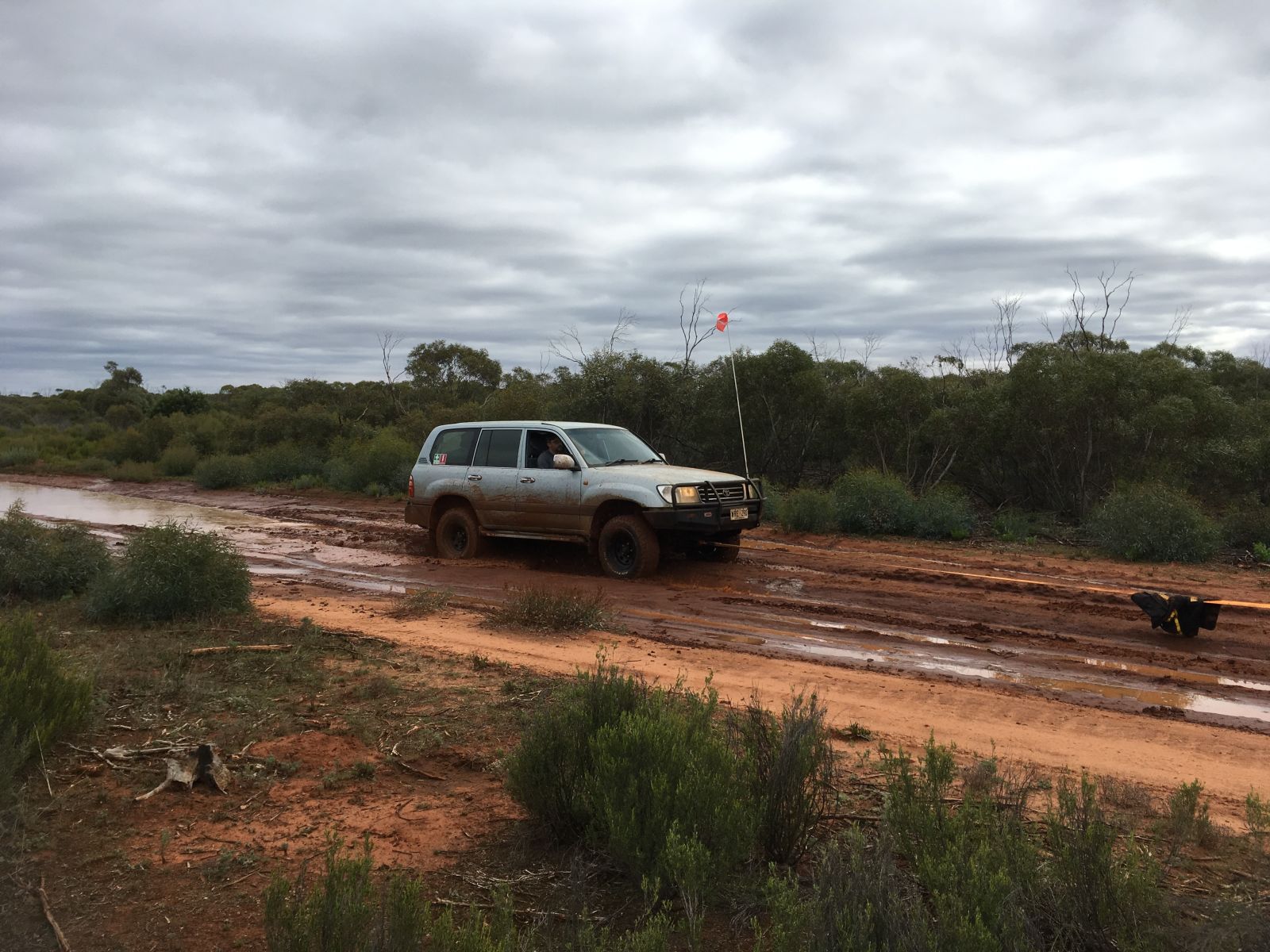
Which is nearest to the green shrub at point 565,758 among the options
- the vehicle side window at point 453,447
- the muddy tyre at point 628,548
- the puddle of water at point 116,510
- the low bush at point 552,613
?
the low bush at point 552,613

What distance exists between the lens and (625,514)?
12219 millimetres

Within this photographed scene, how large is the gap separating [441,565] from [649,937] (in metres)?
11.3

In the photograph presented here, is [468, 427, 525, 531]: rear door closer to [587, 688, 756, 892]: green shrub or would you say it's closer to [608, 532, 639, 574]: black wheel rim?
[608, 532, 639, 574]: black wheel rim

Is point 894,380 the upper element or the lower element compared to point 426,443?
upper

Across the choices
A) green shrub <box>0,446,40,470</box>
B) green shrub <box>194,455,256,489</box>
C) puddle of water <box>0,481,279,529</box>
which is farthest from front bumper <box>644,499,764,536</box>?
green shrub <box>0,446,40,470</box>

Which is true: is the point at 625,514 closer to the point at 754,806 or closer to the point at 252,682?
the point at 252,682

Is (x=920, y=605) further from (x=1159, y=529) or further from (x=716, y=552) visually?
(x=1159, y=529)

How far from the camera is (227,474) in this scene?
3009cm

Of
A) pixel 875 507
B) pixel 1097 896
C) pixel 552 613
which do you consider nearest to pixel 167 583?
pixel 552 613

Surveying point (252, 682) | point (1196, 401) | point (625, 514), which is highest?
point (1196, 401)

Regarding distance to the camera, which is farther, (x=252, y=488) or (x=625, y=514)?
(x=252, y=488)

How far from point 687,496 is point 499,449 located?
10.7 feet

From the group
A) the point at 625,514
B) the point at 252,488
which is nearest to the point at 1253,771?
the point at 625,514

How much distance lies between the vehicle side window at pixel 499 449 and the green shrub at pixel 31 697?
7.73 meters
